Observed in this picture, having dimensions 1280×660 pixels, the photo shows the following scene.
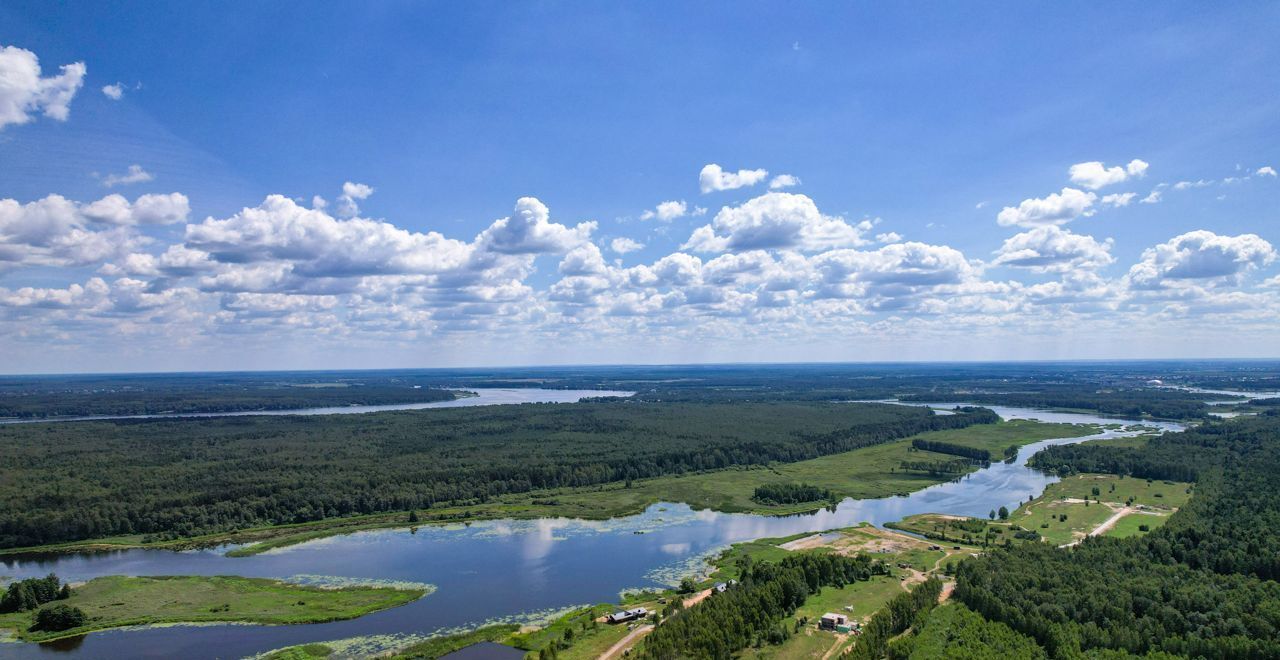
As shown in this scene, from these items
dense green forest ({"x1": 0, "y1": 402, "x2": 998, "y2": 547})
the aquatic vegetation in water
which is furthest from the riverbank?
the aquatic vegetation in water

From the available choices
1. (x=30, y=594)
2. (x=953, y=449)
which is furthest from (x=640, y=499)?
(x=953, y=449)

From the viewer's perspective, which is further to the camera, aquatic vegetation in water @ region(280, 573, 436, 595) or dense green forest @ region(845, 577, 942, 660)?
aquatic vegetation in water @ region(280, 573, 436, 595)

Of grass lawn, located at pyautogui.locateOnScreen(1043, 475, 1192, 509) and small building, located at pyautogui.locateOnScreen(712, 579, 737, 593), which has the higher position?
small building, located at pyautogui.locateOnScreen(712, 579, 737, 593)

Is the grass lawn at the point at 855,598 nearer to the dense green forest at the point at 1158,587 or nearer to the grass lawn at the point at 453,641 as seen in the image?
the dense green forest at the point at 1158,587

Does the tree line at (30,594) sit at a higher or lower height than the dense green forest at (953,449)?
higher

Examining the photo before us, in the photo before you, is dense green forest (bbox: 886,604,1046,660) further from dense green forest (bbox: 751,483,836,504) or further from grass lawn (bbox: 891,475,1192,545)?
dense green forest (bbox: 751,483,836,504)

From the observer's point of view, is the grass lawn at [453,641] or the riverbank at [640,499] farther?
the riverbank at [640,499]

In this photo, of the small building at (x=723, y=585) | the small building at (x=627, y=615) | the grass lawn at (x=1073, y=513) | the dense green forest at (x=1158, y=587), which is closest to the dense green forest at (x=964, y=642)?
the dense green forest at (x=1158, y=587)

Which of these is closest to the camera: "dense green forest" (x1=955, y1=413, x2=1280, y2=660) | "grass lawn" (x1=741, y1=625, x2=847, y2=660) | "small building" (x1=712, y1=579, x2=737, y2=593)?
"dense green forest" (x1=955, y1=413, x2=1280, y2=660)
